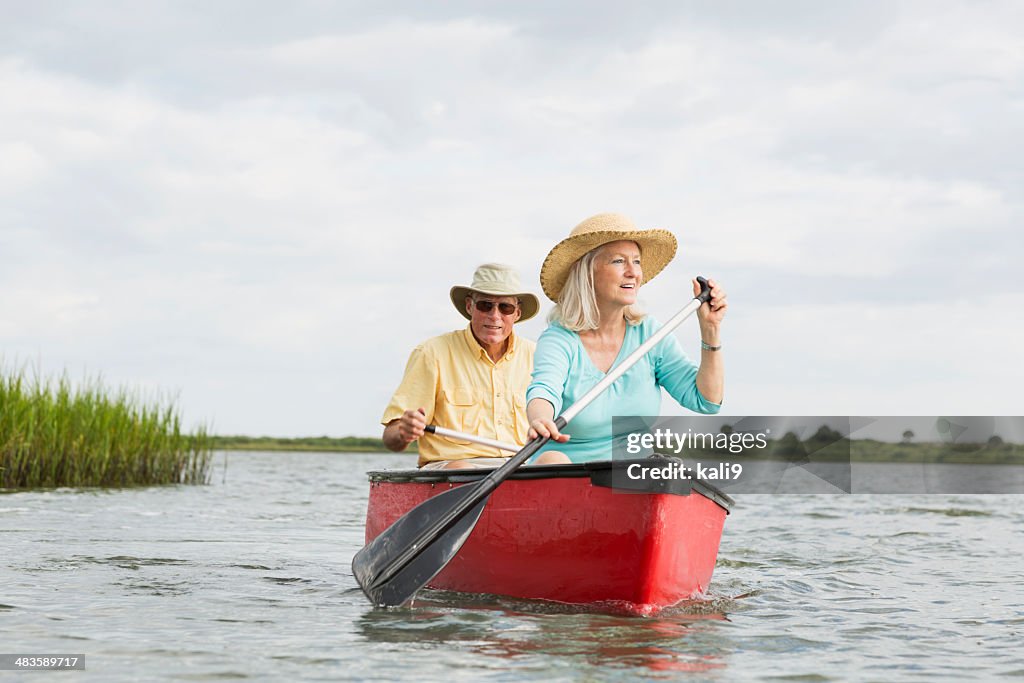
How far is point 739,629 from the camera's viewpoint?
5086 millimetres

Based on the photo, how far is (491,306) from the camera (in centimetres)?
616

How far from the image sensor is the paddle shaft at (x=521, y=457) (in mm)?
4984

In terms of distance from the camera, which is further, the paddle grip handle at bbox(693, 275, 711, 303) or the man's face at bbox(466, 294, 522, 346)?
the man's face at bbox(466, 294, 522, 346)

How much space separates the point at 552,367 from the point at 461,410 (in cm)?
133

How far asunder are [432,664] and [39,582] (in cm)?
335

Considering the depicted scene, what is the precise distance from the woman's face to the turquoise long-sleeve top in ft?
0.84

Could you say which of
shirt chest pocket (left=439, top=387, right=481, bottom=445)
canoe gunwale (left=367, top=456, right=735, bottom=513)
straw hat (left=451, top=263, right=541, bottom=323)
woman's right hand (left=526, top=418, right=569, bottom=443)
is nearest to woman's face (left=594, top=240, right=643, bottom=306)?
woman's right hand (left=526, top=418, right=569, bottom=443)

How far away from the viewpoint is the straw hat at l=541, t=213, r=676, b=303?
509 centimetres

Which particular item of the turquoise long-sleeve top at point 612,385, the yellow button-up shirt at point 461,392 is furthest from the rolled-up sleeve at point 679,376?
the yellow button-up shirt at point 461,392

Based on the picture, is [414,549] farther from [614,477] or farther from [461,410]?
[461,410]

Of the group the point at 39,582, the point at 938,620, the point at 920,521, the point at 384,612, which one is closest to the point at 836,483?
the point at 938,620

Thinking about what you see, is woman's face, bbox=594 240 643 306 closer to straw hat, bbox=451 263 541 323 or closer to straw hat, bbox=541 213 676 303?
straw hat, bbox=541 213 676 303

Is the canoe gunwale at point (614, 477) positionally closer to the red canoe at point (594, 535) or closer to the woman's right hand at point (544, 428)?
the red canoe at point (594, 535)

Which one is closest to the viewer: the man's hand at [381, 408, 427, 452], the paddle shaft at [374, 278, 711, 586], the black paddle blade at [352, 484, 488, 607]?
the paddle shaft at [374, 278, 711, 586]
